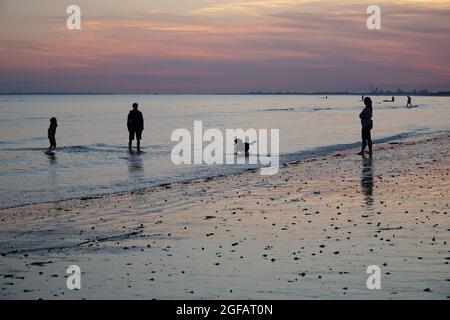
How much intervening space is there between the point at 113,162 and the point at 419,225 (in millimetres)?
18243

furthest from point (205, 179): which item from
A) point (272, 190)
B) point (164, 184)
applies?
point (272, 190)

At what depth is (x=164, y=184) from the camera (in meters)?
19.6

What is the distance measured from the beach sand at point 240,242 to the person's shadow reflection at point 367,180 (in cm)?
9

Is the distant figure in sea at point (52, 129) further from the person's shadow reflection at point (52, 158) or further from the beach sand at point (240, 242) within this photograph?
the beach sand at point (240, 242)

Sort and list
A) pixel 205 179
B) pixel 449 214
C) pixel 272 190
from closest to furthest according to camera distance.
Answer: pixel 449 214, pixel 272 190, pixel 205 179

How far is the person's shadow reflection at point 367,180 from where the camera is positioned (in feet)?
47.3

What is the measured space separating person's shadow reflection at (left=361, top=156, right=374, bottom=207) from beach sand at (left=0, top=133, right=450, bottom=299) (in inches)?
3.5

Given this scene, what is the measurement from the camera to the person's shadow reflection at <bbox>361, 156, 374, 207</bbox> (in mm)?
14420

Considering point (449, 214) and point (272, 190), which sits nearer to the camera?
point (449, 214)

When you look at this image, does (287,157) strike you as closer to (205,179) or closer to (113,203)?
(205,179)
